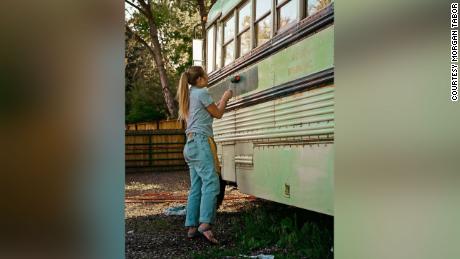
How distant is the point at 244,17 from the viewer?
14.8 feet

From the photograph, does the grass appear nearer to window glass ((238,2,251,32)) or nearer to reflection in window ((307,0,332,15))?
reflection in window ((307,0,332,15))

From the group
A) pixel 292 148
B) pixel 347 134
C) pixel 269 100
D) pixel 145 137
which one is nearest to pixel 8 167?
pixel 347 134

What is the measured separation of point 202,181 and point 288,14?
4.77 feet

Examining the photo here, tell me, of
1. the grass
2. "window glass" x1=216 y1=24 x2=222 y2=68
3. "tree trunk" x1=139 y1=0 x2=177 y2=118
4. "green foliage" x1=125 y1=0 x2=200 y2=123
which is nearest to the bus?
"window glass" x1=216 y1=24 x2=222 y2=68

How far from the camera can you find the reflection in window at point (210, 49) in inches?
227

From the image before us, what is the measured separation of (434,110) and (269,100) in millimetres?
3136

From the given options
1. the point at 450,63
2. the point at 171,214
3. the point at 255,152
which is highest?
the point at 450,63

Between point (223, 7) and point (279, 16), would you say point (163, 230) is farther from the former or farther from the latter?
point (223, 7)

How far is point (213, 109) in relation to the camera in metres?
3.83

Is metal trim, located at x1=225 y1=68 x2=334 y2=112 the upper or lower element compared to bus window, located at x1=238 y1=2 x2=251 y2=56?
lower

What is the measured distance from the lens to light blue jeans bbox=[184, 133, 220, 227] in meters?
3.83

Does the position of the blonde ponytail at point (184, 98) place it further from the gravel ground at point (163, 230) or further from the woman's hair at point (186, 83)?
the gravel ground at point (163, 230)

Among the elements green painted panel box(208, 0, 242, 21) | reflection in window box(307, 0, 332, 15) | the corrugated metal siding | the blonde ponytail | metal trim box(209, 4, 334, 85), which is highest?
green painted panel box(208, 0, 242, 21)

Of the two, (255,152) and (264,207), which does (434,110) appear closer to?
(255,152)
